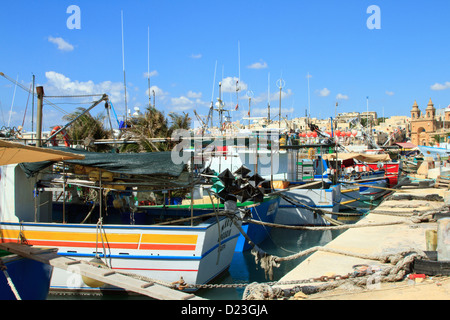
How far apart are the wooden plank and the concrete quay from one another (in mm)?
2013

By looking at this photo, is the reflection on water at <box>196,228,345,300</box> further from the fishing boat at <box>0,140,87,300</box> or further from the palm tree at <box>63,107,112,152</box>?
the palm tree at <box>63,107,112,152</box>

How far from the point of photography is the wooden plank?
577 cm

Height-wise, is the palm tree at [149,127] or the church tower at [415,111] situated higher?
the church tower at [415,111]

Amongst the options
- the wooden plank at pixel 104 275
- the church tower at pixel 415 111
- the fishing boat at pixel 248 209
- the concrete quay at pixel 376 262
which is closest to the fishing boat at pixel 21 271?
the wooden plank at pixel 104 275

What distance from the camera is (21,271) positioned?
6.60 metres

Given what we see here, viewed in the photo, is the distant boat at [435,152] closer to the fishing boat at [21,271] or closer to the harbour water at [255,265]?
the harbour water at [255,265]

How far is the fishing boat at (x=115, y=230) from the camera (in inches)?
343

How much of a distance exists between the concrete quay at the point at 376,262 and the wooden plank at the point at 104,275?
6.61 ft

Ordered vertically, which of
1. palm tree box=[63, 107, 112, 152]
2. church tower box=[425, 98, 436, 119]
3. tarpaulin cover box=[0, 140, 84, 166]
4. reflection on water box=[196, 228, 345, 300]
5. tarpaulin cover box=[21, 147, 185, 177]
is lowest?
reflection on water box=[196, 228, 345, 300]

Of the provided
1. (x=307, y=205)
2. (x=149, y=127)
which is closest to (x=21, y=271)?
(x=307, y=205)

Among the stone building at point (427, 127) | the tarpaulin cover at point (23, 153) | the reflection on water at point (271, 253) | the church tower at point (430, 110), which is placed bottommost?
the reflection on water at point (271, 253)

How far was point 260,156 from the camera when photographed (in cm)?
1828

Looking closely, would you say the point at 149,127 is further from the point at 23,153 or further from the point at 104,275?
→ the point at 104,275

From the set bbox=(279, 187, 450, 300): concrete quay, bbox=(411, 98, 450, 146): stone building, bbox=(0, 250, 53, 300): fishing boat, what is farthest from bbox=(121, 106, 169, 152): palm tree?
bbox=(411, 98, 450, 146): stone building
